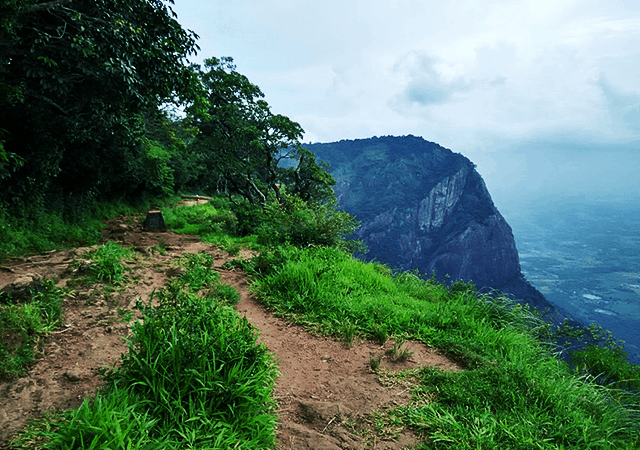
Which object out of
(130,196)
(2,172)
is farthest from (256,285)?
(130,196)

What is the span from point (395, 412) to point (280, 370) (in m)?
1.34

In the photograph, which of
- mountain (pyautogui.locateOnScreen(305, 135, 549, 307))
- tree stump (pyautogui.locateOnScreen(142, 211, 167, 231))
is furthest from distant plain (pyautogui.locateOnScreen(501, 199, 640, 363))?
tree stump (pyautogui.locateOnScreen(142, 211, 167, 231))

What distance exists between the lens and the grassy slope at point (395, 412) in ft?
7.95

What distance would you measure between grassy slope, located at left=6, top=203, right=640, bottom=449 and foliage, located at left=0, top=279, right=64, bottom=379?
0.99 m

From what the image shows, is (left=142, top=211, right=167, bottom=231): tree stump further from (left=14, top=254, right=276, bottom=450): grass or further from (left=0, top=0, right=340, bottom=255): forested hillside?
(left=14, top=254, right=276, bottom=450): grass

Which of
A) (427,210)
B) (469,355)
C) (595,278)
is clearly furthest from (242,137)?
(595,278)

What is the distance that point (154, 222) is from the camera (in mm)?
11414

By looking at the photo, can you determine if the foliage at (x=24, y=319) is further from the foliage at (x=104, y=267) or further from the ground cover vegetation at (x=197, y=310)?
the foliage at (x=104, y=267)

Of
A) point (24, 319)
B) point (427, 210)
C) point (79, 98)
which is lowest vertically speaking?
point (24, 319)

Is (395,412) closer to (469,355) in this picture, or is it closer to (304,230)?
(469,355)

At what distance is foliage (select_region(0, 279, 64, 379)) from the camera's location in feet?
9.78

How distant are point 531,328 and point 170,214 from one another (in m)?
14.4

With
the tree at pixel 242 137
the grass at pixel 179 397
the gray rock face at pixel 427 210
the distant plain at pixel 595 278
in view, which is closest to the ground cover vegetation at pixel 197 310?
the grass at pixel 179 397

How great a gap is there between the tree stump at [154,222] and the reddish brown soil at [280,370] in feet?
18.9
